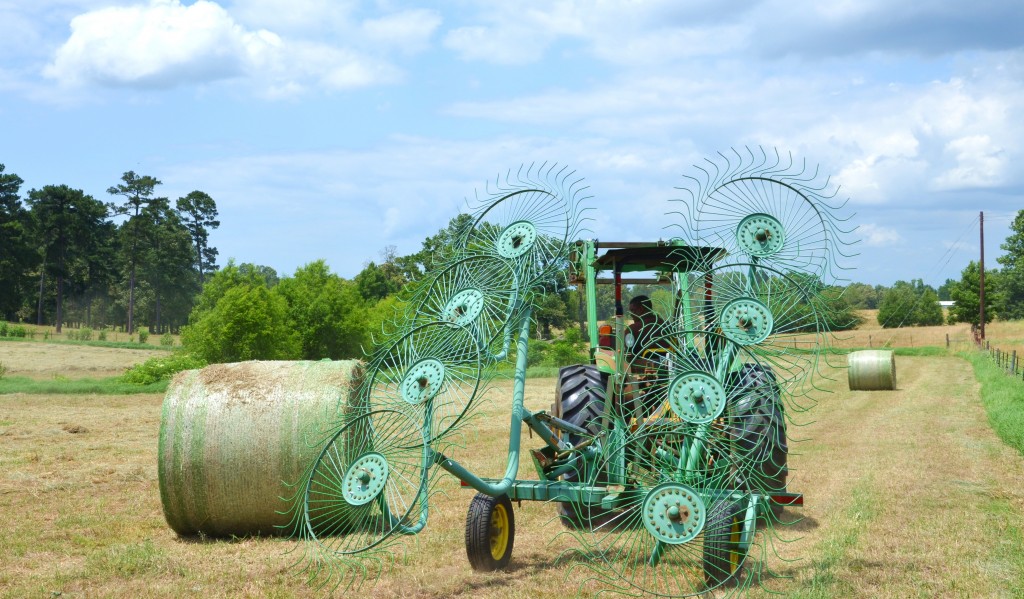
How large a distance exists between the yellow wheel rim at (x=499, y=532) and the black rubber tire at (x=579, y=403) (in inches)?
33.5

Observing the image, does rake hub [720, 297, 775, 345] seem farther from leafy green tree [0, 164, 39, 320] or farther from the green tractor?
leafy green tree [0, 164, 39, 320]

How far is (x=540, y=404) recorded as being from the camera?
1938 cm

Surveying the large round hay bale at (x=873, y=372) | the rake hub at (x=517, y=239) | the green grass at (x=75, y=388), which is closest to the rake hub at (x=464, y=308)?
the rake hub at (x=517, y=239)

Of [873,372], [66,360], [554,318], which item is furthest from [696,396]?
[66,360]

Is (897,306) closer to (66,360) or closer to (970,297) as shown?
(970,297)

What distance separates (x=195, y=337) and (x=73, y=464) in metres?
23.0

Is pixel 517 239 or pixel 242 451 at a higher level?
pixel 517 239

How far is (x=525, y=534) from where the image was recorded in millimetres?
7211

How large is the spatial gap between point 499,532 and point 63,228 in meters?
80.9

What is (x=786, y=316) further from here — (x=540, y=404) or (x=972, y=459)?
(x=540, y=404)

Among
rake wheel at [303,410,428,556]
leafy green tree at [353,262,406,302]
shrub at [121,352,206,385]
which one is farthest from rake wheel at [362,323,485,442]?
leafy green tree at [353,262,406,302]

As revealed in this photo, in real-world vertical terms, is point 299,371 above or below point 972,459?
above

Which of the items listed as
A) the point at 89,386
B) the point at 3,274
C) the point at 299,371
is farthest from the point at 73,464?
the point at 3,274

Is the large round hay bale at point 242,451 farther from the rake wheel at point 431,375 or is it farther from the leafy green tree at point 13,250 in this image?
the leafy green tree at point 13,250
